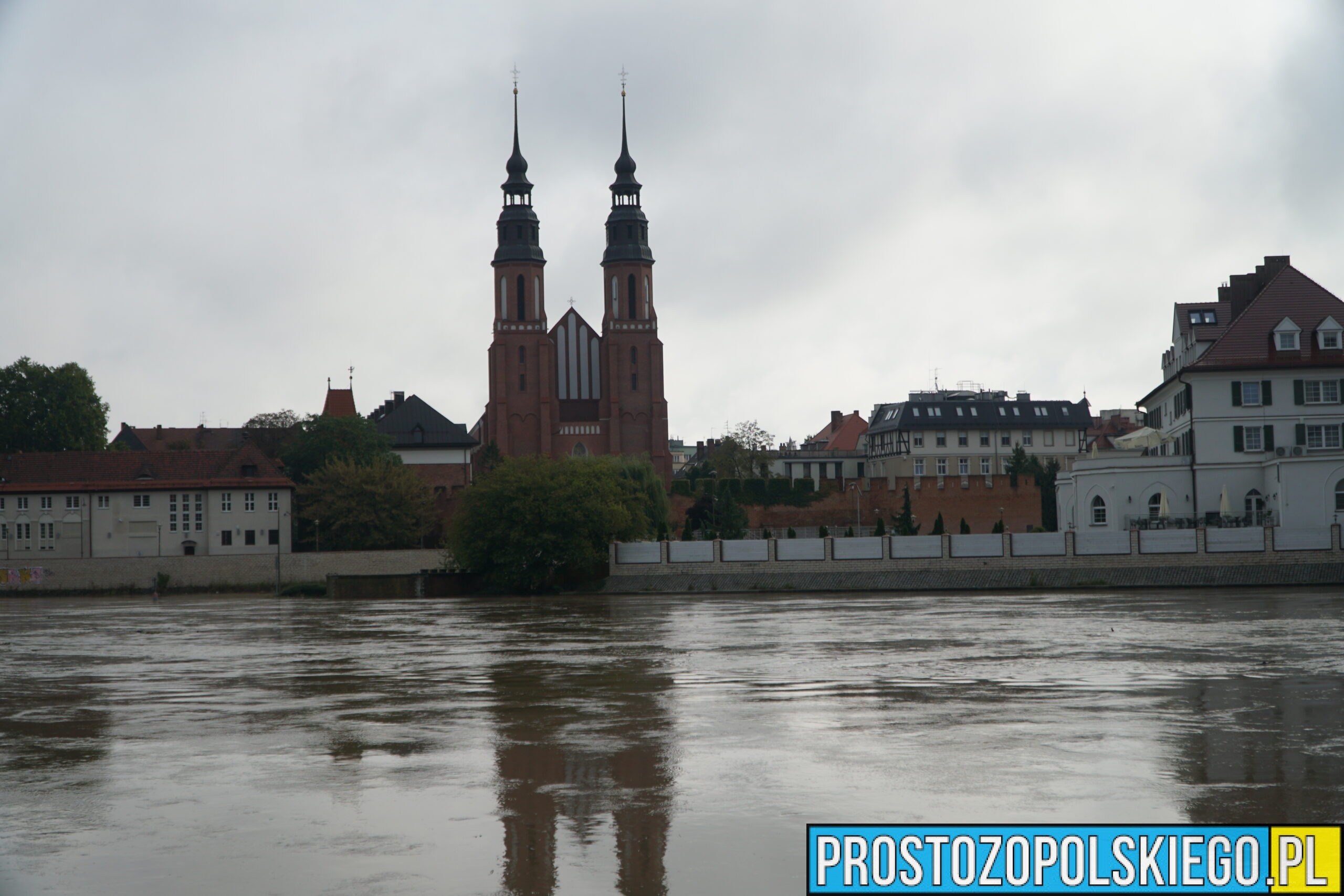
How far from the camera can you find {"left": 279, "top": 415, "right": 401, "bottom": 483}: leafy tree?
8406 centimetres

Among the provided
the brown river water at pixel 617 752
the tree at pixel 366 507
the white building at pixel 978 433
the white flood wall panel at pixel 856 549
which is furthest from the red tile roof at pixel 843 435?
the brown river water at pixel 617 752

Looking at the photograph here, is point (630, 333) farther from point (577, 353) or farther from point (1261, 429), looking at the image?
point (1261, 429)

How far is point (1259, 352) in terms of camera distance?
50.6 m

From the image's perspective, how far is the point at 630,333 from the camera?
106 meters

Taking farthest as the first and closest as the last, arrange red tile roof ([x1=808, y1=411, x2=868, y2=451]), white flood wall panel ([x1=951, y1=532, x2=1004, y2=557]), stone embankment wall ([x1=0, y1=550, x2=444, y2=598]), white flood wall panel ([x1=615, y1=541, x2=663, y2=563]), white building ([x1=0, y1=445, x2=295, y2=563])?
red tile roof ([x1=808, y1=411, x2=868, y2=451]) → white building ([x1=0, y1=445, x2=295, y2=563]) → stone embankment wall ([x1=0, y1=550, x2=444, y2=598]) → white flood wall panel ([x1=615, y1=541, x2=663, y2=563]) → white flood wall panel ([x1=951, y1=532, x2=1004, y2=557])

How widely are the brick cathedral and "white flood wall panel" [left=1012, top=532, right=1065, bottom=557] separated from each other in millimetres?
52123

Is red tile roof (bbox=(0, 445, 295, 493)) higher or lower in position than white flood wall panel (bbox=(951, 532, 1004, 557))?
higher

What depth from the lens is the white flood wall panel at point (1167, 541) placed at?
48.2 m

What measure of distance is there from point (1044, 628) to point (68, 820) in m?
22.3

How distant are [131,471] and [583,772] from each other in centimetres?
6982

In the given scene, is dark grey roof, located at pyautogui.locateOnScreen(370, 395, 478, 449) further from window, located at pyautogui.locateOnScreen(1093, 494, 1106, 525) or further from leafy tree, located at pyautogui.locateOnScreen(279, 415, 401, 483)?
window, located at pyautogui.locateOnScreen(1093, 494, 1106, 525)

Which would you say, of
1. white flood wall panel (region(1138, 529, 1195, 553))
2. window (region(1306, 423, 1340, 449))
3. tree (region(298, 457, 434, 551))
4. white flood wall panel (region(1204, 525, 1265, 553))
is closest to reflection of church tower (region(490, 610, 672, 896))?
white flood wall panel (region(1138, 529, 1195, 553))

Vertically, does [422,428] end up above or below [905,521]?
above

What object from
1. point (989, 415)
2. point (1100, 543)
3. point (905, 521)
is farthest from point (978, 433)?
point (1100, 543)
